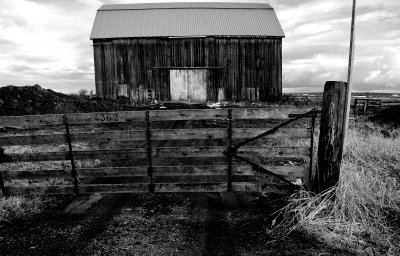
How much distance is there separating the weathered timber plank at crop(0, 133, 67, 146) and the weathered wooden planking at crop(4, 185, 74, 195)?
0.91m

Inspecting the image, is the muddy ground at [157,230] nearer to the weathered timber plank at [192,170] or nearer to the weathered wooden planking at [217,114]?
the weathered timber plank at [192,170]

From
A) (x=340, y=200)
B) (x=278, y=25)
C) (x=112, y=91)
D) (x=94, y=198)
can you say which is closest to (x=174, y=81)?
(x=112, y=91)

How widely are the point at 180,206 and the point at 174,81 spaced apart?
20142 millimetres

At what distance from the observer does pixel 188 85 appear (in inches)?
977

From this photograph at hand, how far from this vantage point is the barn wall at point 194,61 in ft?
80.6

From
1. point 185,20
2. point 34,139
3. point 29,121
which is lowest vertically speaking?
point 34,139

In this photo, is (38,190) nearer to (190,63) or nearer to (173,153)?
(173,153)

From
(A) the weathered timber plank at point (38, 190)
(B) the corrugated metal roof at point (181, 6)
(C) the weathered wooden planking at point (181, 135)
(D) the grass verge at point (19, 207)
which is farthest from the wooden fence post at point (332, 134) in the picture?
(B) the corrugated metal roof at point (181, 6)

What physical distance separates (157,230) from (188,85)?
68.9 feet

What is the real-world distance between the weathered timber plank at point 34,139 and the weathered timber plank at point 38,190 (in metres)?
0.91

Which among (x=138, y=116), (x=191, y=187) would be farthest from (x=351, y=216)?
(x=138, y=116)

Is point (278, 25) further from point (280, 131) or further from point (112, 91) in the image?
point (280, 131)

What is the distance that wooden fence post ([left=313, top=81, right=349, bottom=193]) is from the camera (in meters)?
4.87

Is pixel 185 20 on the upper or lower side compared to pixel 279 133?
upper
